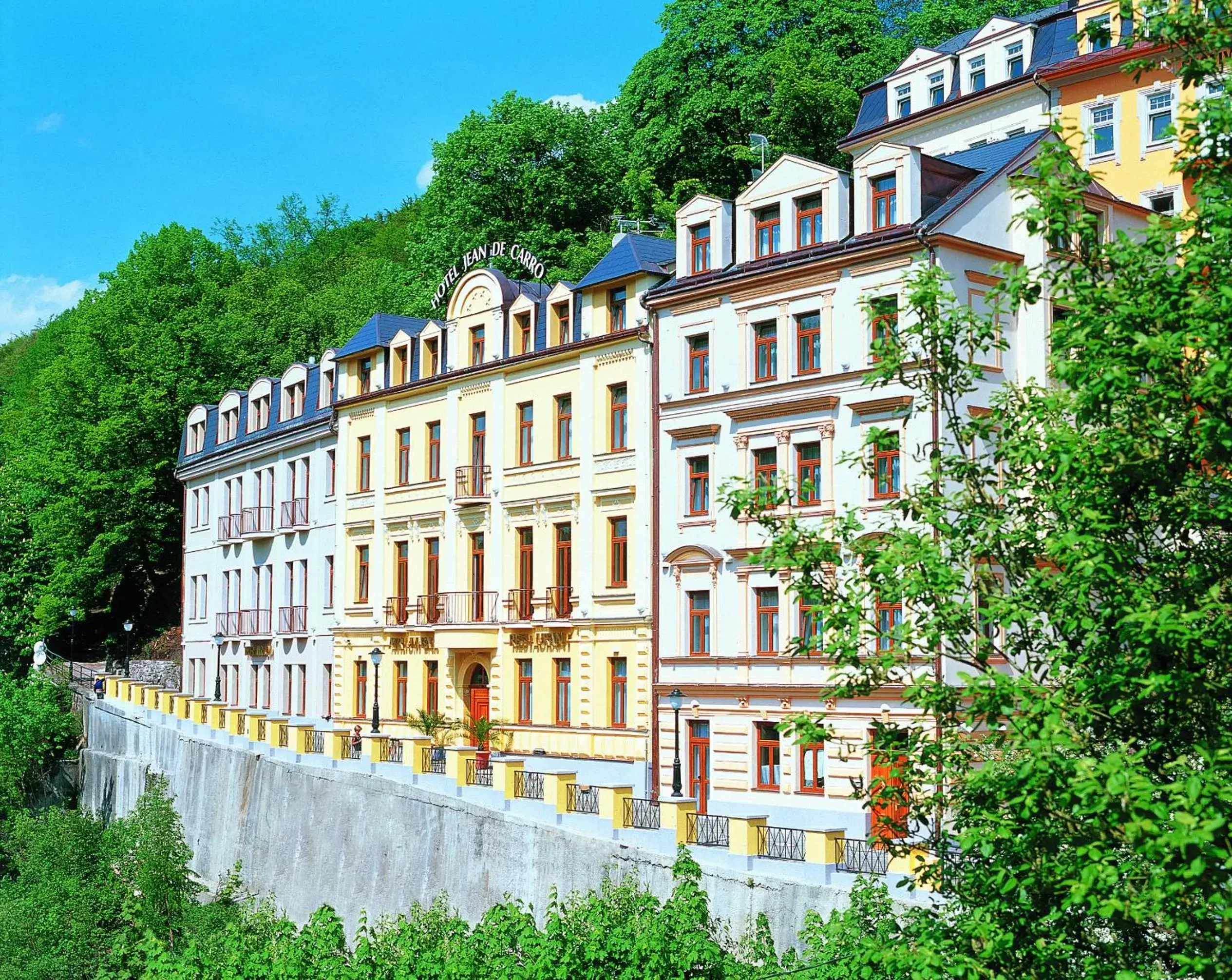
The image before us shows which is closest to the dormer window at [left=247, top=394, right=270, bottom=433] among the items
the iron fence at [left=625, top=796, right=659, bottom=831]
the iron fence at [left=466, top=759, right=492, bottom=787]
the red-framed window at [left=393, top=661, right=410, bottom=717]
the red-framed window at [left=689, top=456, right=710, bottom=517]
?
the red-framed window at [left=393, top=661, right=410, bottom=717]

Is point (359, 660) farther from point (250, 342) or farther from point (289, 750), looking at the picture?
point (250, 342)

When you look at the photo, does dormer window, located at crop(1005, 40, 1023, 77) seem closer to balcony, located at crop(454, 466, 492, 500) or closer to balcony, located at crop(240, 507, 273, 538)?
balcony, located at crop(454, 466, 492, 500)

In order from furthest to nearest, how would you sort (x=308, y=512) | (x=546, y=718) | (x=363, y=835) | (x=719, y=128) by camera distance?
(x=719, y=128) → (x=308, y=512) → (x=546, y=718) → (x=363, y=835)

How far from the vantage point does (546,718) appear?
128 ft

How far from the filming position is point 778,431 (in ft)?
108

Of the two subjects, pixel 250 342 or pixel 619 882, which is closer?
pixel 619 882

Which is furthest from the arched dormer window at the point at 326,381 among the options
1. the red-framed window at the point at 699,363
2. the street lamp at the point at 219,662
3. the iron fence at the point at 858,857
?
the iron fence at the point at 858,857

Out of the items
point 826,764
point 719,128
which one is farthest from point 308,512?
point 826,764

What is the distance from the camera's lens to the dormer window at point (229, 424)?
5812 centimetres

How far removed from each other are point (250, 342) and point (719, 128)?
24270mm

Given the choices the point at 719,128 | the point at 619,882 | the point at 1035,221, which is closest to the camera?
the point at 1035,221

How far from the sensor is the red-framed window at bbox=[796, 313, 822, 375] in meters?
32.7

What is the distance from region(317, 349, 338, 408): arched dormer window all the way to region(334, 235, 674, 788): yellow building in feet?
3.25

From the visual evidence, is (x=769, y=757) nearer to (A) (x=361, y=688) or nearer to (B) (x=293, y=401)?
(A) (x=361, y=688)
